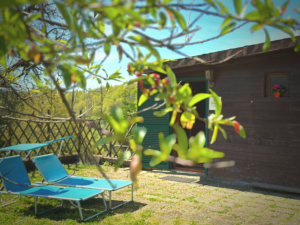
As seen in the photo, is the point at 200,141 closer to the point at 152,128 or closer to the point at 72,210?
the point at 72,210

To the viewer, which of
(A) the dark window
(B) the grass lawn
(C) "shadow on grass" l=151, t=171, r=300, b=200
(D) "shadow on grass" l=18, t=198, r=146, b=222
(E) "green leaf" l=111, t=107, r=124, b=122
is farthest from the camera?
(A) the dark window

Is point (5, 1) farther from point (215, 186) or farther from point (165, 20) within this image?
point (215, 186)

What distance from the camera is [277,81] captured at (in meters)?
5.12

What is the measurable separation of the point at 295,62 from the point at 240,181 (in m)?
2.50

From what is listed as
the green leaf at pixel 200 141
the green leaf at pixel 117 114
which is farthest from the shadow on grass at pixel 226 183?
the green leaf at pixel 117 114

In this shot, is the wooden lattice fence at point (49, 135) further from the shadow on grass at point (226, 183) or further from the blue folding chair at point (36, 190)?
the shadow on grass at point (226, 183)

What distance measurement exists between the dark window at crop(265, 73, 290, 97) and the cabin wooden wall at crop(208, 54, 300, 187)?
9 centimetres

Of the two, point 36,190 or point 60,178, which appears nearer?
point 36,190

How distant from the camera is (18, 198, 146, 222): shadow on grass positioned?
3544mm

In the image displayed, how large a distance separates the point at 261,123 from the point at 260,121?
4 centimetres

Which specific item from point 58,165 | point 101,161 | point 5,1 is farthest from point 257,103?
point 5,1

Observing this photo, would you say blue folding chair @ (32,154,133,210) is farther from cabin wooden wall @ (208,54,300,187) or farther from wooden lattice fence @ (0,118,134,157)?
cabin wooden wall @ (208,54,300,187)

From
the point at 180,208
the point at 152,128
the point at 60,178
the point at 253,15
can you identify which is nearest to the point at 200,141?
the point at 253,15

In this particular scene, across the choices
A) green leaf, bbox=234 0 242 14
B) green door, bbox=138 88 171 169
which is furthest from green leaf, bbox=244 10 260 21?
green door, bbox=138 88 171 169
